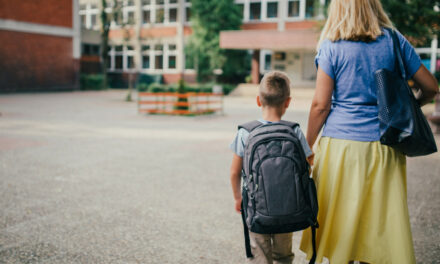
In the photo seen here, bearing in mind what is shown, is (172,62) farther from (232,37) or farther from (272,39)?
(272,39)

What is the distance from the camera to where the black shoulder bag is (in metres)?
2.11

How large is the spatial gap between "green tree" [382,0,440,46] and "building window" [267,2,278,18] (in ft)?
77.6

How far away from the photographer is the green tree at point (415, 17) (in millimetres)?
13898

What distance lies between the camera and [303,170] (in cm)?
214

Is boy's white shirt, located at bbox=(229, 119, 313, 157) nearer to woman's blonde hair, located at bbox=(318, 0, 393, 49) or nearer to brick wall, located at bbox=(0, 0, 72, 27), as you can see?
woman's blonde hair, located at bbox=(318, 0, 393, 49)

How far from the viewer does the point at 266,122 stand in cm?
226

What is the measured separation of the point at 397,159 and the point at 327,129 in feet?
1.33

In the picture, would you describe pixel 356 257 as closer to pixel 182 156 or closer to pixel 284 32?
pixel 182 156

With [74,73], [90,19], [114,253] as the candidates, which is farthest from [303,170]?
[90,19]

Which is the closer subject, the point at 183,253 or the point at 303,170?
the point at 303,170

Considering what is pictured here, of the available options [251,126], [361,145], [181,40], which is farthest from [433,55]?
[251,126]

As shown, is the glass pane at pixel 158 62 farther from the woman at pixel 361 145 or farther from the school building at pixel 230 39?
the woman at pixel 361 145

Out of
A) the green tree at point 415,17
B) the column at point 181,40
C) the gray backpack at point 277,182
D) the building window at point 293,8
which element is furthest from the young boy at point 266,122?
the column at point 181,40

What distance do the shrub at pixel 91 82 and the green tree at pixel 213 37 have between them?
26.8 ft
